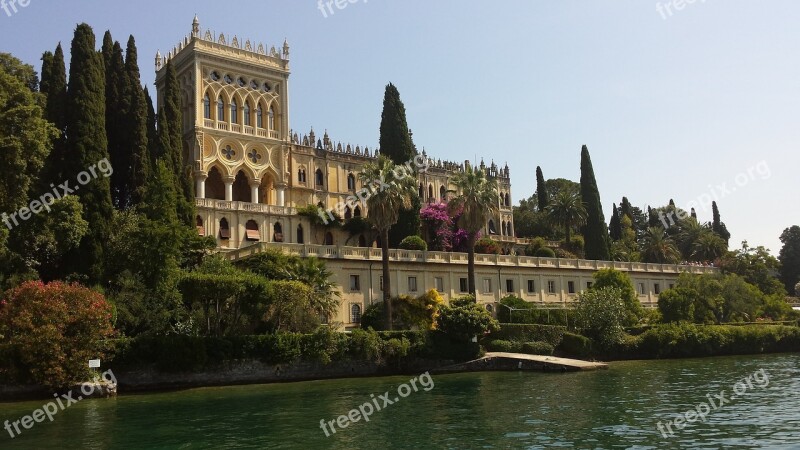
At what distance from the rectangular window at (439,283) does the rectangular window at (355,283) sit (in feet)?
21.4

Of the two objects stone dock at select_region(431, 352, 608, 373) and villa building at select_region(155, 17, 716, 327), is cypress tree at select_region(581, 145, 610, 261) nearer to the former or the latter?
villa building at select_region(155, 17, 716, 327)

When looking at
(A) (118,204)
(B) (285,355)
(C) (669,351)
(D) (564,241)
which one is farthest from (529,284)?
(A) (118,204)

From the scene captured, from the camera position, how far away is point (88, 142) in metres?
39.8

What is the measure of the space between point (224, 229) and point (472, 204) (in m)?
19.1

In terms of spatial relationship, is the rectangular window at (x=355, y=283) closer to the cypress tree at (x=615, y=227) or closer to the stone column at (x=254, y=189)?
the stone column at (x=254, y=189)

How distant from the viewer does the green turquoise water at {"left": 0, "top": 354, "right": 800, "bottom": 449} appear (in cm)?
2028

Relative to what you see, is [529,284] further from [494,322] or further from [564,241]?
[564,241]

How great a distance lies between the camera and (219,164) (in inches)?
2416

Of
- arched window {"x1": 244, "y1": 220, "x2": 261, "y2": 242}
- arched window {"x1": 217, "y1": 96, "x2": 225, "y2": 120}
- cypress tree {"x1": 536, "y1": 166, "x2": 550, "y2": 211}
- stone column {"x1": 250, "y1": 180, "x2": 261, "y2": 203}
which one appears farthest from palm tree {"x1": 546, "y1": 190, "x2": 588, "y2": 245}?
arched window {"x1": 217, "y1": 96, "x2": 225, "y2": 120}

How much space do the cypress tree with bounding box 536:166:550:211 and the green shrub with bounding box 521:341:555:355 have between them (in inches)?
2090

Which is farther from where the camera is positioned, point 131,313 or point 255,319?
point 255,319

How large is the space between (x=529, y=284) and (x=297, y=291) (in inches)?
1051

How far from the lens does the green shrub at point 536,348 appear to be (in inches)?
1852

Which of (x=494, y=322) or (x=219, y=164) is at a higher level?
(x=219, y=164)
